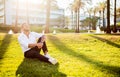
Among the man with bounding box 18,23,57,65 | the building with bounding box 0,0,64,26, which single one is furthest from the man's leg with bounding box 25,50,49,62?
the building with bounding box 0,0,64,26

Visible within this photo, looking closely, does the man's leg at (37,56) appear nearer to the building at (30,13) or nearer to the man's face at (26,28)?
the man's face at (26,28)

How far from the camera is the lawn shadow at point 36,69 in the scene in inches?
329

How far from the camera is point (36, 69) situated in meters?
9.01

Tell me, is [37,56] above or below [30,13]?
below

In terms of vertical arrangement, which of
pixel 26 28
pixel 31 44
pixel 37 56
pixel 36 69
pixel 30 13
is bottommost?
pixel 36 69

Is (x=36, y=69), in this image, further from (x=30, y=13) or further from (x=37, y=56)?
(x=30, y=13)

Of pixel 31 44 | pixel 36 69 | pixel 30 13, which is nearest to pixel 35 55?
pixel 31 44

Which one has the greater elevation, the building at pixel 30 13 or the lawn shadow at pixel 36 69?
the building at pixel 30 13

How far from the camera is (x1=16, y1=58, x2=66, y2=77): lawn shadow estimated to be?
27.4 feet

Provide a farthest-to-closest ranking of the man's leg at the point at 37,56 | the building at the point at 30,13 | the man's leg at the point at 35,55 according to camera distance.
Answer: the building at the point at 30,13 < the man's leg at the point at 35,55 < the man's leg at the point at 37,56

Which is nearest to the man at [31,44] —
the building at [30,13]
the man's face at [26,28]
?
the man's face at [26,28]

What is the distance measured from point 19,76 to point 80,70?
6.80 ft

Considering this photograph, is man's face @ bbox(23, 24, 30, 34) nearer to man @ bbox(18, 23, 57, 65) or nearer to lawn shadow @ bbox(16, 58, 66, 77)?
man @ bbox(18, 23, 57, 65)

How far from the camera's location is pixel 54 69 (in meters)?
9.12
